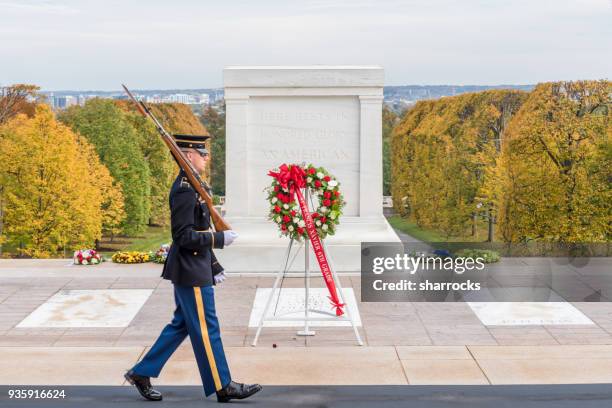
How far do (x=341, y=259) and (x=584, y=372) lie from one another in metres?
4.60

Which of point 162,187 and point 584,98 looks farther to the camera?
point 162,187

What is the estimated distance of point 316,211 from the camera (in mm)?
8477

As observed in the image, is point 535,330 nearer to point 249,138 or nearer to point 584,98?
point 249,138

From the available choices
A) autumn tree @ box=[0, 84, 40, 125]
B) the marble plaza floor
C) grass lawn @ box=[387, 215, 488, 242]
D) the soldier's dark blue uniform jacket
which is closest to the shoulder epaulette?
the soldier's dark blue uniform jacket

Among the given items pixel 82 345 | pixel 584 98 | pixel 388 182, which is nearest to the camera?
pixel 82 345

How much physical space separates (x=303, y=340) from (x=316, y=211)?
1132mm

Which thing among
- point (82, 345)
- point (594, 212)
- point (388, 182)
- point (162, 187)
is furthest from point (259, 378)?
point (388, 182)

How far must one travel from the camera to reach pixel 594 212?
2877 centimetres

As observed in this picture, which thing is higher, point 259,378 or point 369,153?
point 369,153

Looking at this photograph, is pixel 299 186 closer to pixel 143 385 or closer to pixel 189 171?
pixel 189 171

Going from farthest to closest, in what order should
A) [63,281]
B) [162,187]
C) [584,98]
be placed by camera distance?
[162,187] < [584,98] < [63,281]

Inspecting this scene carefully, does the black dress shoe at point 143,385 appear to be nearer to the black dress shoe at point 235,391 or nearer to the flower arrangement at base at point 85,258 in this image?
the black dress shoe at point 235,391

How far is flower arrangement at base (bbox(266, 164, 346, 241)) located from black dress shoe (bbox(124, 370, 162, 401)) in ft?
7.50

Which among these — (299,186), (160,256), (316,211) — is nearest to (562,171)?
(160,256)
